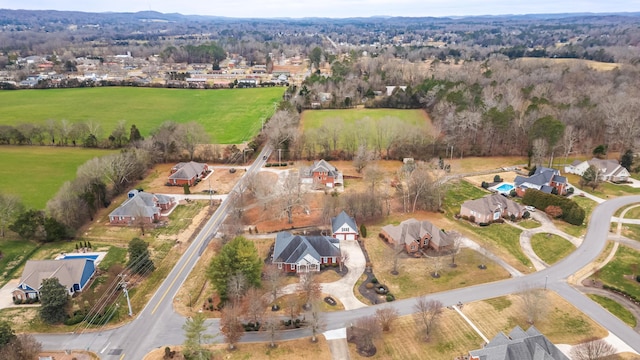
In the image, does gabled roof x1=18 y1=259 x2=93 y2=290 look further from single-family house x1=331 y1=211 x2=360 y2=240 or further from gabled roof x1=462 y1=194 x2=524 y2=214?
gabled roof x1=462 y1=194 x2=524 y2=214

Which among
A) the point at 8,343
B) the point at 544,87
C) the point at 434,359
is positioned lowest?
the point at 434,359

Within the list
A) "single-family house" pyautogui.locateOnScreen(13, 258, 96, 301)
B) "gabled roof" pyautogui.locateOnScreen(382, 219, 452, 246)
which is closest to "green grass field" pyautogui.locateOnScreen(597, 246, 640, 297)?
"gabled roof" pyautogui.locateOnScreen(382, 219, 452, 246)

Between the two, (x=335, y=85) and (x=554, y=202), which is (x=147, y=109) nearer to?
(x=335, y=85)

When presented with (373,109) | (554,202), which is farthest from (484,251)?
(373,109)

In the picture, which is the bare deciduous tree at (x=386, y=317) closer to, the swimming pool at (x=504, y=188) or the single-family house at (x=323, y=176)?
the single-family house at (x=323, y=176)

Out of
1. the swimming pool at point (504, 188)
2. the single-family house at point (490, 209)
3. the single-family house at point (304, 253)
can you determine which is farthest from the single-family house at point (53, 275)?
the swimming pool at point (504, 188)

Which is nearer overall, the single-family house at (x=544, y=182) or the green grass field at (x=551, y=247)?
the green grass field at (x=551, y=247)

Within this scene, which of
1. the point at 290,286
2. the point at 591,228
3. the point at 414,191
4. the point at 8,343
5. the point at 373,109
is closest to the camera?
the point at 8,343
